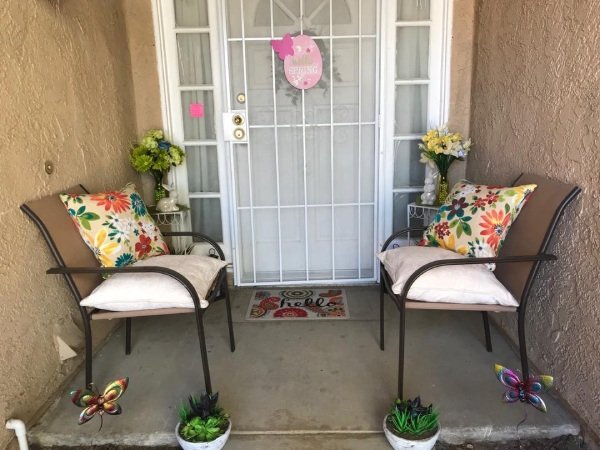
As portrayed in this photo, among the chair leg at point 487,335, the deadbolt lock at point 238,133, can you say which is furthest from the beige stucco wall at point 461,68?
the deadbolt lock at point 238,133

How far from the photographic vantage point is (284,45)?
2.83m

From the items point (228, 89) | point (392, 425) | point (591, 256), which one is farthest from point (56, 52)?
point (591, 256)

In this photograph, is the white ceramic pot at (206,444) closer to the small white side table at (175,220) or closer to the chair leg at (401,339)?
the chair leg at (401,339)

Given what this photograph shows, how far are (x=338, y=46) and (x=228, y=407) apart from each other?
7.12ft

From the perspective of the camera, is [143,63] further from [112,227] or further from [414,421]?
[414,421]

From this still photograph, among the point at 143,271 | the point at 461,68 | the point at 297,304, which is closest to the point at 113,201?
the point at 143,271

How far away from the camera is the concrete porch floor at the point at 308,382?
174 cm

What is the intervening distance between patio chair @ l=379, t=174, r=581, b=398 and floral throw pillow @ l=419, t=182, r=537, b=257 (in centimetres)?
6

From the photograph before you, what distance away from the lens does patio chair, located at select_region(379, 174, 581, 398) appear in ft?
5.70

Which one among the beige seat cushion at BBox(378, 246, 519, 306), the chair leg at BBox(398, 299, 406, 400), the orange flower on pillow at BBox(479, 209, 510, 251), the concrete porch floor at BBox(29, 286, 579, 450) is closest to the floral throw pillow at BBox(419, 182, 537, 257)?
the orange flower on pillow at BBox(479, 209, 510, 251)

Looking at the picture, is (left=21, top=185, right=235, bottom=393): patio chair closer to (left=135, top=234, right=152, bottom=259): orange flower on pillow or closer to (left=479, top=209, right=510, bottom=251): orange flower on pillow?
(left=135, top=234, right=152, bottom=259): orange flower on pillow

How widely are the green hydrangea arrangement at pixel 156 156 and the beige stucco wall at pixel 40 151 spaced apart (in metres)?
0.26

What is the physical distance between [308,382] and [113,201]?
120 centimetres

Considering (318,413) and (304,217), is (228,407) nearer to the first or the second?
(318,413)
